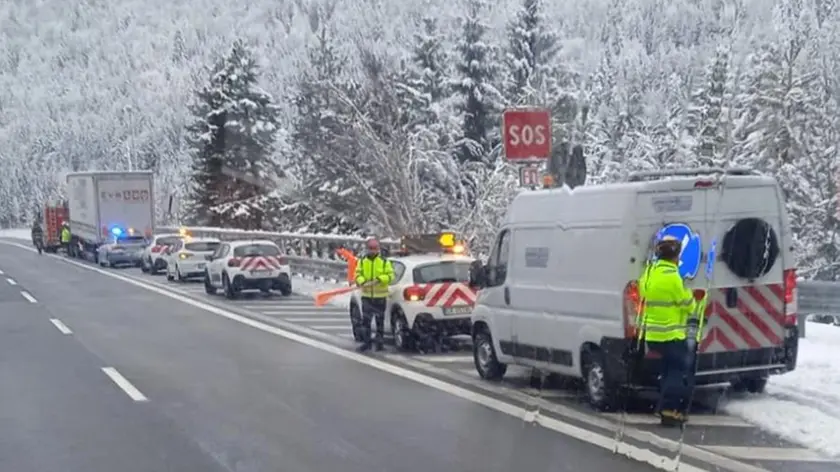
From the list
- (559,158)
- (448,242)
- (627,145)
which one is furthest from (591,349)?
(627,145)

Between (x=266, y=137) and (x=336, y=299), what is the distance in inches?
1435

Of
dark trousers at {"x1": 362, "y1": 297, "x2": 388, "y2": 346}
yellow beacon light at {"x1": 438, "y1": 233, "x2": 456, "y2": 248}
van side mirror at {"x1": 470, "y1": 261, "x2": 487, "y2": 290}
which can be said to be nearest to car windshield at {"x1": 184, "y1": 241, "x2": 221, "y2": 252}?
yellow beacon light at {"x1": 438, "y1": 233, "x2": 456, "y2": 248}

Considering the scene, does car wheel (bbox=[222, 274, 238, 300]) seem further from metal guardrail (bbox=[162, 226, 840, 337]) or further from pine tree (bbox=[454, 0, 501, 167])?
pine tree (bbox=[454, 0, 501, 167])

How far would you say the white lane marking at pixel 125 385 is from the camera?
13078mm

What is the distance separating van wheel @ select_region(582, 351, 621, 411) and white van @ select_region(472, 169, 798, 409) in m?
0.01

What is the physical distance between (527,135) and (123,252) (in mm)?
30769

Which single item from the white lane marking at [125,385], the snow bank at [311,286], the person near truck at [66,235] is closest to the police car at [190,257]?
the snow bank at [311,286]

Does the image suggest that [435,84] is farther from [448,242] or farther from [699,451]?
[699,451]

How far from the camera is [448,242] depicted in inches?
722

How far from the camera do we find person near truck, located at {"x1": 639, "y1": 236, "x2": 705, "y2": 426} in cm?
1033

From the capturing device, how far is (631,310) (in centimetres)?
1089

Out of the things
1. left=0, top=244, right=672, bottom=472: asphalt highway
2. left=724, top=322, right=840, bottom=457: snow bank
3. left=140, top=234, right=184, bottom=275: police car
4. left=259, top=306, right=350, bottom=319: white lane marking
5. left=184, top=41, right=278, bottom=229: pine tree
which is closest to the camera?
left=0, top=244, right=672, bottom=472: asphalt highway

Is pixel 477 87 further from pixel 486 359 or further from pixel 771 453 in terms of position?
pixel 771 453

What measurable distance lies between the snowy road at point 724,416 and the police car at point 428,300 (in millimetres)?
484
